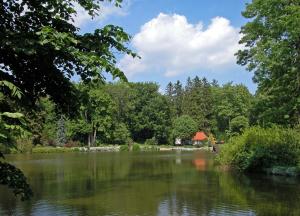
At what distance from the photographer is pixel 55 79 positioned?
6.87 metres

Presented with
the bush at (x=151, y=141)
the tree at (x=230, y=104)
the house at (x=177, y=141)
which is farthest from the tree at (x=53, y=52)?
the house at (x=177, y=141)

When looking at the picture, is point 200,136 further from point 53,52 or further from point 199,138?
point 53,52

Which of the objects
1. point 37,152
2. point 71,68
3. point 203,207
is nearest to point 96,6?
point 71,68

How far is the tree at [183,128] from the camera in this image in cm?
9238

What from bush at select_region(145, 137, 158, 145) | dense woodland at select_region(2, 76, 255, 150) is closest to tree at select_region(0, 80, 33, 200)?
dense woodland at select_region(2, 76, 255, 150)

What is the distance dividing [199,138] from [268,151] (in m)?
65.6

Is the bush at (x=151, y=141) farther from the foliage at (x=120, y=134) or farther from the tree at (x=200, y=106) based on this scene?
the tree at (x=200, y=106)

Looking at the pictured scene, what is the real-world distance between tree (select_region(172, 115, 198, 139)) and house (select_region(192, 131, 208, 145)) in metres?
1.24

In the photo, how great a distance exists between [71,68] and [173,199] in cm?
1164

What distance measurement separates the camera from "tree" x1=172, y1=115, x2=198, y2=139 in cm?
9238

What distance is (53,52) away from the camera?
20.0 feet

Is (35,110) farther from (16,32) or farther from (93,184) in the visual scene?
(93,184)

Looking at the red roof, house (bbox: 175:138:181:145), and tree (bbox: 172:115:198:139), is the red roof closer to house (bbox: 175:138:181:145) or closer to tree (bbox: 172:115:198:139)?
tree (bbox: 172:115:198:139)

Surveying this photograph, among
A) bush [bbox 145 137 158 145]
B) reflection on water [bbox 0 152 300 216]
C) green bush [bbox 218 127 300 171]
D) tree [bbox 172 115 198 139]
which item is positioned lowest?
reflection on water [bbox 0 152 300 216]
